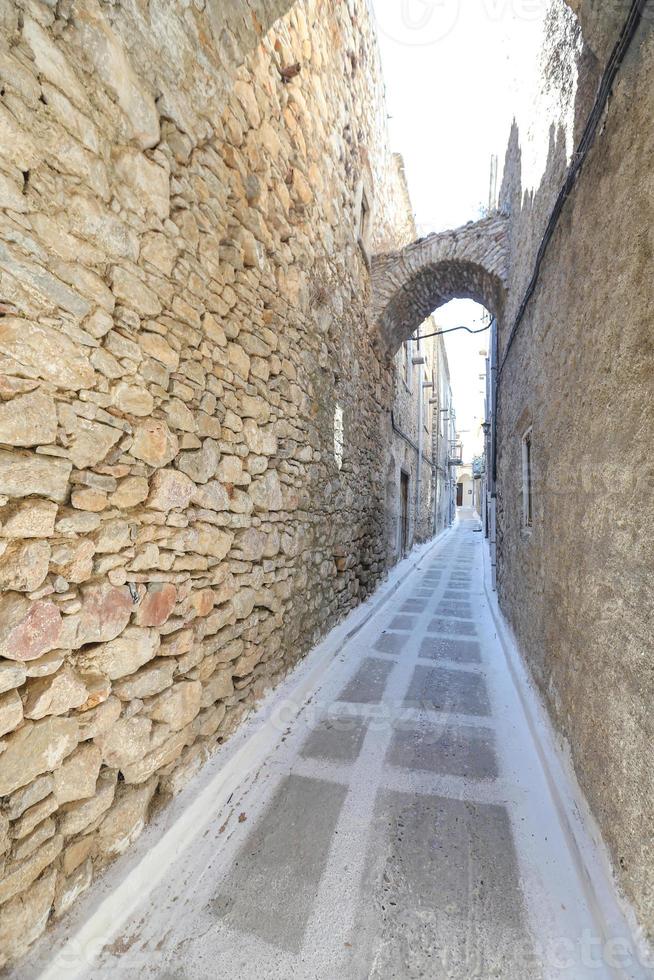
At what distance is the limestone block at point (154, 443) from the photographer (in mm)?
1619

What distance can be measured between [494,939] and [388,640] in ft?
8.56

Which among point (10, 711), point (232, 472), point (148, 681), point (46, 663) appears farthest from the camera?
point (232, 472)

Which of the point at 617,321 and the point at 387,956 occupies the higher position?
the point at 617,321

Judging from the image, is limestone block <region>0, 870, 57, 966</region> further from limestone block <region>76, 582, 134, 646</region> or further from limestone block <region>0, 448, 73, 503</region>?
limestone block <region>0, 448, 73, 503</region>

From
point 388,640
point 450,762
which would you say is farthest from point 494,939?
point 388,640

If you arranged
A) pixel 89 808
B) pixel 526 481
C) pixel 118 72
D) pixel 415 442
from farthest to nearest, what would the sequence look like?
pixel 415 442 < pixel 526 481 < pixel 118 72 < pixel 89 808

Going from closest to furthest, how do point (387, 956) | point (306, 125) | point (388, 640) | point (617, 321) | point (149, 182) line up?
1. point (387, 956)
2. point (617, 321)
3. point (149, 182)
4. point (306, 125)
5. point (388, 640)

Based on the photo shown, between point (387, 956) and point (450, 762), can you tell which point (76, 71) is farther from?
point (450, 762)

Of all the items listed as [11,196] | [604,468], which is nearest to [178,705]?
[11,196]

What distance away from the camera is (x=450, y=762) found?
215cm

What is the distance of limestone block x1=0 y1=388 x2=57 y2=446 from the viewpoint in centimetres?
118

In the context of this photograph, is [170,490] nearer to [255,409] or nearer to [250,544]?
[250,544]

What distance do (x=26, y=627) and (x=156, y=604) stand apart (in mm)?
522

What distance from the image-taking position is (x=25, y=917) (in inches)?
47.4
